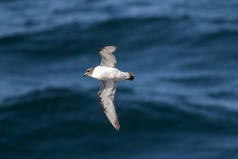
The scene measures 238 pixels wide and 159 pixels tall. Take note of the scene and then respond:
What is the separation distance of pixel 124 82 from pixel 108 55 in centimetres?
4755

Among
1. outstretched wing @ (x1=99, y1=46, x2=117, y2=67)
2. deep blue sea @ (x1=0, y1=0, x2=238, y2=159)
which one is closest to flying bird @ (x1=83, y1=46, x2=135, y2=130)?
outstretched wing @ (x1=99, y1=46, x2=117, y2=67)

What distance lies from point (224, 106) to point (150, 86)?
1085 centimetres

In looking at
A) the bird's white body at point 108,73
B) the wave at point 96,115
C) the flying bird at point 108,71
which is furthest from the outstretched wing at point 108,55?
the wave at point 96,115

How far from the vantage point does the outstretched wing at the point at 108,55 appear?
52.2 ft

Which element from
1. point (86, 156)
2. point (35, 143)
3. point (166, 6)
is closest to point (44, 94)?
point (35, 143)

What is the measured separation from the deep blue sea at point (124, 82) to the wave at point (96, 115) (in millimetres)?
124

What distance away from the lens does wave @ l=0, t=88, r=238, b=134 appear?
5469 centimetres

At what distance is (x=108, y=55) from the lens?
16.3 meters

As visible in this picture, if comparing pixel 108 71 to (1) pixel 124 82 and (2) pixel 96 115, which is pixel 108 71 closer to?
(2) pixel 96 115

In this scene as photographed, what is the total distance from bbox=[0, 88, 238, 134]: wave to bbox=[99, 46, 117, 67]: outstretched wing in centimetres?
3764

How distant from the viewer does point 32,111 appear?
184 feet

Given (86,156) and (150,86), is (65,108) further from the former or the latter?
(150,86)

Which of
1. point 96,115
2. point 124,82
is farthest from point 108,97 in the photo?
point 124,82

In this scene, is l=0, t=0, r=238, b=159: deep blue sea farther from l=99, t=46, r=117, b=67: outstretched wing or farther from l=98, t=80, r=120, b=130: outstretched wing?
l=99, t=46, r=117, b=67: outstretched wing
